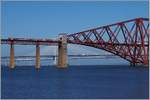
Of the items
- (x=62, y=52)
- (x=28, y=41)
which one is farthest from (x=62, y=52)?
(x=28, y=41)

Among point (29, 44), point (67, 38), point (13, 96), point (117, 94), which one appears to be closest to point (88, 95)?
point (117, 94)

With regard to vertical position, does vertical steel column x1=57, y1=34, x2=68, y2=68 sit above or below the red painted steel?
below

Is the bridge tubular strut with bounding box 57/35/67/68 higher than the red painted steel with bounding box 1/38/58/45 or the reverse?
the reverse

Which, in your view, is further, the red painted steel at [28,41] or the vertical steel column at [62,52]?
the vertical steel column at [62,52]

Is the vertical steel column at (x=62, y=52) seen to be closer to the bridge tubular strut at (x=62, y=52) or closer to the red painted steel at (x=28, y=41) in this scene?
the bridge tubular strut at (x=62, y=52)

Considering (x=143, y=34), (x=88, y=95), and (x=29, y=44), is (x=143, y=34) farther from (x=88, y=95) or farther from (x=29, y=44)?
(x=88, y=95)

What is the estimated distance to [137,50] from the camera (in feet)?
394

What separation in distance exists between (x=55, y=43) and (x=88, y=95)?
71.2 m

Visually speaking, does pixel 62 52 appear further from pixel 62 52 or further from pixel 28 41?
pixel 28 41

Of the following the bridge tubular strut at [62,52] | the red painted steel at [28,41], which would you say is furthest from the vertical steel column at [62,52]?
the red painted steel at [28,41]

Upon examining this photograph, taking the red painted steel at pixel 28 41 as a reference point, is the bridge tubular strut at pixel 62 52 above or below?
below

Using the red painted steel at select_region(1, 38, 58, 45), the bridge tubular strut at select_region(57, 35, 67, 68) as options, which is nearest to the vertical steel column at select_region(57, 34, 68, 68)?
the bridge tubular strut at select_region(57, 35, 67, 68)

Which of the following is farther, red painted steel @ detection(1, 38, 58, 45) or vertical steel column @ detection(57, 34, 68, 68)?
vertical steel column @ detection(57, 34, 68, 68)

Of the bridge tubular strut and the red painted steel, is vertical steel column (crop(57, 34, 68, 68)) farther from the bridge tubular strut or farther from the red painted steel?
the red painted steel
